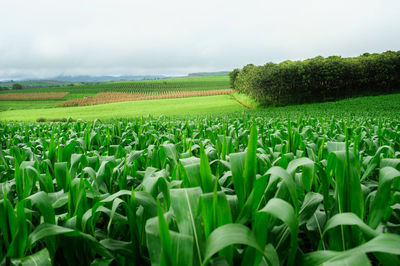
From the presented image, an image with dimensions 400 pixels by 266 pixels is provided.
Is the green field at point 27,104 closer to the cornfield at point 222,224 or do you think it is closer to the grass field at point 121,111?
the grass field at point 121,111

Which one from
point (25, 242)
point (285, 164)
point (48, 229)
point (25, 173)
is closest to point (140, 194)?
point (48, 229)

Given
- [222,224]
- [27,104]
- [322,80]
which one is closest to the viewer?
[222,224]

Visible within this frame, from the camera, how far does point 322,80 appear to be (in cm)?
4091

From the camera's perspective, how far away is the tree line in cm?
4053

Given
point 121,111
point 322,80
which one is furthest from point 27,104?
point 322,80

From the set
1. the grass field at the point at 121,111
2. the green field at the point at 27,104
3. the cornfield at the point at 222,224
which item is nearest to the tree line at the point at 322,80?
the grass field at the point at 121,111

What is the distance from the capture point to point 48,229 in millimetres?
1046

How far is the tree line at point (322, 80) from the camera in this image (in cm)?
4053

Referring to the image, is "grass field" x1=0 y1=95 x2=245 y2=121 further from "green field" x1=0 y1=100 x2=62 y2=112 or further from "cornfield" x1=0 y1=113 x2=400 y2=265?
"cornfield" x1=0 y1=113 x2=400 y2=265

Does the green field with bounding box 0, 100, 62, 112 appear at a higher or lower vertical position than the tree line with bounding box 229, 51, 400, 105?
lower

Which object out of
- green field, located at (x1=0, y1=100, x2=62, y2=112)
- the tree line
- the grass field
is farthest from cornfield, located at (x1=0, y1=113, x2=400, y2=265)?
green field, located at (x1=0, y1=100, x2=62, y2=112)

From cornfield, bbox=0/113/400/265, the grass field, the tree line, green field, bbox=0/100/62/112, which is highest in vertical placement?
the tree line

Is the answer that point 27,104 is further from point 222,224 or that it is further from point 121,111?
point 222,224

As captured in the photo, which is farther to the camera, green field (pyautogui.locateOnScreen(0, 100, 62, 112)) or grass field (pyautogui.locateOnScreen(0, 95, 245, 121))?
green field (pyautogui.locateOnScreen(0, 100, 62, 112))
